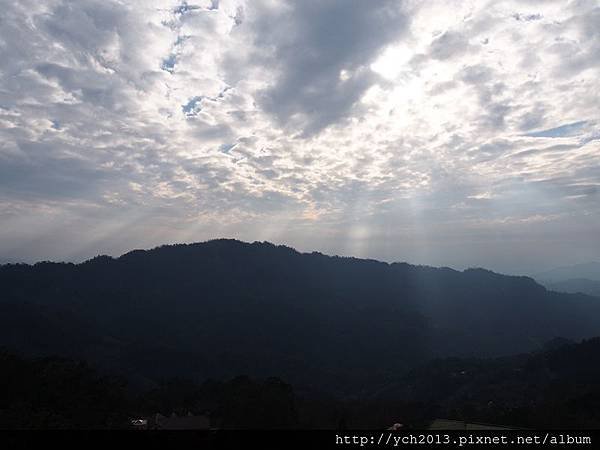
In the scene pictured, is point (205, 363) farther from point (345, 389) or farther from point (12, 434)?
point (12, 434)

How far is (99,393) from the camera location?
41250 mm

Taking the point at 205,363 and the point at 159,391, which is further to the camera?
the point at 205,363

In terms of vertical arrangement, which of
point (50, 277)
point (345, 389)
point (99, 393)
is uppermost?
point (50, 277)

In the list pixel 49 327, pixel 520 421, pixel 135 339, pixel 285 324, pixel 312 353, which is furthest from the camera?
pixel 285 324

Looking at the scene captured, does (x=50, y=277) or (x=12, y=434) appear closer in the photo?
(x=12, y=434)

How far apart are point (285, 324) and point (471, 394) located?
103m

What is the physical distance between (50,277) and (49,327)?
251ft

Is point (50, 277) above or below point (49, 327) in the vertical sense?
above

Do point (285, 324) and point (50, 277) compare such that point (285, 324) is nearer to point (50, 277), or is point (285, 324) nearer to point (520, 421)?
point (50, 277)

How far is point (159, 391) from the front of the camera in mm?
62844

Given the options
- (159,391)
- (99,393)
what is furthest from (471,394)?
(99,393)

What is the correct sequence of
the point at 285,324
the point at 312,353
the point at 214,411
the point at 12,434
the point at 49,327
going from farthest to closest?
the point at 285,324 < the point at 312,353 < the point at 49,327 < the point at 214,411 < the point at 12,434

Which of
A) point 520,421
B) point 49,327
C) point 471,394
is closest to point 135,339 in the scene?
point 49,327

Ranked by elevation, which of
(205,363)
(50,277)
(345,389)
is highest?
(50,277)
